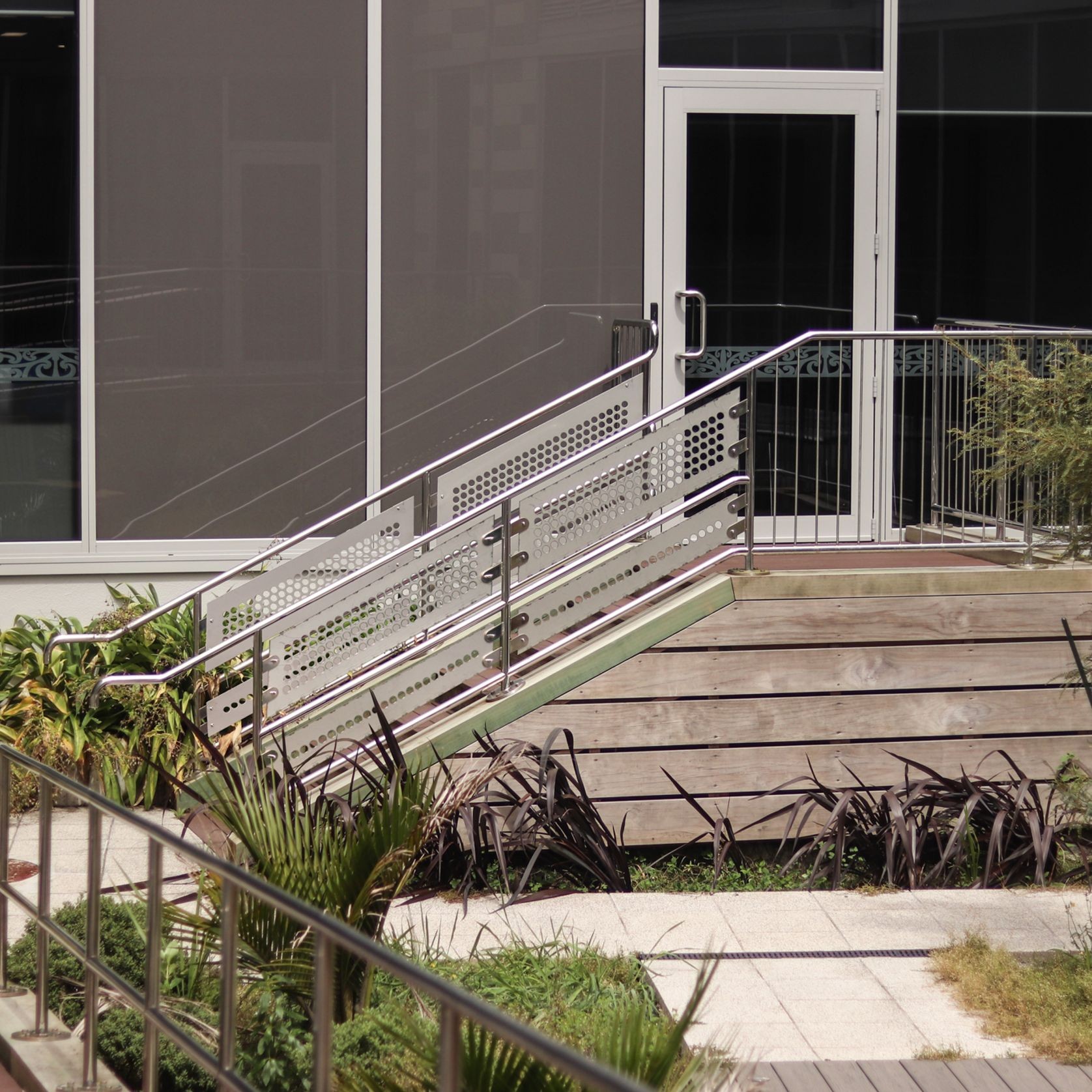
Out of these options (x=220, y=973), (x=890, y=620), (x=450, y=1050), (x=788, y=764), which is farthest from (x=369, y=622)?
(x=450, y=1050)

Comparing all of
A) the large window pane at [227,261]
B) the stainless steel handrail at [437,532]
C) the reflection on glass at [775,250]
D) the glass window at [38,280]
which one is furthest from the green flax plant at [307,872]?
the reflection on glass at [775,250]

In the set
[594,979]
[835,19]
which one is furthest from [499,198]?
[594,979]

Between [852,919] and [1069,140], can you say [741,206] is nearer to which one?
[1069,140]

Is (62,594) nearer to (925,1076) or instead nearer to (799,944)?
(799,944)

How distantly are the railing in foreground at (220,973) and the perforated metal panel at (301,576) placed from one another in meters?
2.79

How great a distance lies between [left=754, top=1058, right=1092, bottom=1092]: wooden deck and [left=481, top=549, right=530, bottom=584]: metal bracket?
2.85 m

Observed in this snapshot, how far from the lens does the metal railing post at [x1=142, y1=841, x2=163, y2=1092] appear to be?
11.1ft

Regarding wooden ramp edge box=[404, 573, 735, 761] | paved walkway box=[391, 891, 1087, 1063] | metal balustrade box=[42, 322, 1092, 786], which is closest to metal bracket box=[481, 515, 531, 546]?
metal balustrade box=[42, 322, 1092, 786]

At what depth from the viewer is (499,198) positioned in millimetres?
9133

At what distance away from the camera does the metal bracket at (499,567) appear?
6.81m

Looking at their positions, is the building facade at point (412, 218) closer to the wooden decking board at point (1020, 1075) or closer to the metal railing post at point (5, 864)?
the metal railing post at point (5, 864)

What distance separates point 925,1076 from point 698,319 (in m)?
5.74

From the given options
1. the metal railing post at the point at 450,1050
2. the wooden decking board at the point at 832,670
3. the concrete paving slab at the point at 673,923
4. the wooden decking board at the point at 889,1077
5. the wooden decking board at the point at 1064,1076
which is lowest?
the concrete paving slab at the point at 673,923

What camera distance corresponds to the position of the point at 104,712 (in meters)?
7.62
